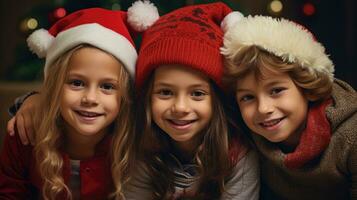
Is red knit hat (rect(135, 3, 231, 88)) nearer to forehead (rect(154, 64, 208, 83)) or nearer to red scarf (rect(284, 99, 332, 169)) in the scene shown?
forehead (rect(154, 64, 208, 83))

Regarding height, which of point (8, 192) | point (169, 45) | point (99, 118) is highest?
point (169, 45)

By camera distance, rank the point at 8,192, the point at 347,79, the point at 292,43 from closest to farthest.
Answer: the point at 292,43 → the point at 8,192 → the point at 347,79

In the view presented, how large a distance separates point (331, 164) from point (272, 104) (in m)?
0.21

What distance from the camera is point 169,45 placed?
113 cm

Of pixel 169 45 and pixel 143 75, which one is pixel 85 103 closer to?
pixel 143 75

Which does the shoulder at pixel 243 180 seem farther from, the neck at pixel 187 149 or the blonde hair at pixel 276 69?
the blonde hair at pixel 276 69

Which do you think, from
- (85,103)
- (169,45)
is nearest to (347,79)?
(169,45)

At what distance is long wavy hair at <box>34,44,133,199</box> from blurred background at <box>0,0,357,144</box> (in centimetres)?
67

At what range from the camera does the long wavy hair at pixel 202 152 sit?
1228mm

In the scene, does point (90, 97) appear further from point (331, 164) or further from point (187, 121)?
point (331, 164)

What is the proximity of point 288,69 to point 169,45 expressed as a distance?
31cm

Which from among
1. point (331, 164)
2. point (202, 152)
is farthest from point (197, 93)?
point (331, 164)

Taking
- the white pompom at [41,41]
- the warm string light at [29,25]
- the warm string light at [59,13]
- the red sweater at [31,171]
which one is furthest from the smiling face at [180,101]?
the warm string light at [29,25]

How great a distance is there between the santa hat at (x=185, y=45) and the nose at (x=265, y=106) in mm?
129
